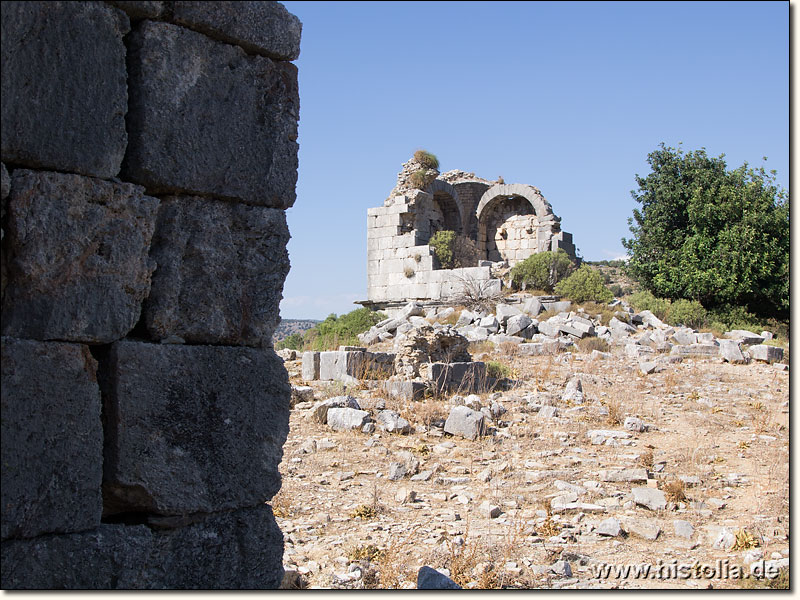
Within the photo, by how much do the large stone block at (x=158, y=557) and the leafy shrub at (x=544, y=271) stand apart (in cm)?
1695

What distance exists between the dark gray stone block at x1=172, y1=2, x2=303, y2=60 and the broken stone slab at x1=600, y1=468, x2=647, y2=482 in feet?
15.8

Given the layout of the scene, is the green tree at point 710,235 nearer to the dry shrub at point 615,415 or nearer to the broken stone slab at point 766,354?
the broken stone slab at point 766,354

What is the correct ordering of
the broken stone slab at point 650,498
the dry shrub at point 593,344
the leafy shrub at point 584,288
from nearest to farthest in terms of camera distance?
the broken stone slab at point 650,498
the dry shrub at point 593,344
the leafy shrub at point 584,288

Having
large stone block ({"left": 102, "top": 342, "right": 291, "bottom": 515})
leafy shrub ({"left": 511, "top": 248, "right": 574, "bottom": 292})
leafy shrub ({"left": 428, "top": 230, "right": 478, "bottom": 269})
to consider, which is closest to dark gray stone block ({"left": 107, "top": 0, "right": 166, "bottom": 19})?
large stone block ({"left": 102, "top": 342, "right": 291, "bottom": 515})

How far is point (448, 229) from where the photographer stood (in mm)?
24750

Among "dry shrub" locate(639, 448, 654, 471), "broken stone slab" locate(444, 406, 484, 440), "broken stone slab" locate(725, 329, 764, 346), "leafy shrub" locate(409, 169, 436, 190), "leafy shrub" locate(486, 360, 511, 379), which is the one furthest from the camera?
"leafy shrub" locate(409, 169, 436, 190)

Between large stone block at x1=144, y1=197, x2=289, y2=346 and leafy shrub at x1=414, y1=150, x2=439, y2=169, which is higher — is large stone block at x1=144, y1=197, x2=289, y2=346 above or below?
below

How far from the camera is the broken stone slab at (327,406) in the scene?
350 inches

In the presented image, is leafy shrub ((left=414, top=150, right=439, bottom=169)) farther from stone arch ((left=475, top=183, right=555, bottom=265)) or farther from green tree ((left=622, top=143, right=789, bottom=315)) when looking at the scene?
green tree ((left=622, top=143, right=789, bottom=315))

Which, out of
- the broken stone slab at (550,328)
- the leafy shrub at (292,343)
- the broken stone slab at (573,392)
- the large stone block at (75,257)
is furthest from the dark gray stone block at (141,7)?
the leafy shrub at (292,343)

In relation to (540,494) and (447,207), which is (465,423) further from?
(447,207)

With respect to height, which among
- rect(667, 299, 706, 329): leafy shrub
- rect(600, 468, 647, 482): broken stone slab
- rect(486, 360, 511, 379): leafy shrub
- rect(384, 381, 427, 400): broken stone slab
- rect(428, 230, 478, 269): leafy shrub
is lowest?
rect(600, 468, 647, 482): broken stone slab

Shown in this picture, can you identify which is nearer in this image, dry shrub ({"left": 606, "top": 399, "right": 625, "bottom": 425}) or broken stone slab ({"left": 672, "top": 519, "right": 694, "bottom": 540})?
broken stone slab ({"left": 672, "top": 519, "right": 694, "bottom": 540})

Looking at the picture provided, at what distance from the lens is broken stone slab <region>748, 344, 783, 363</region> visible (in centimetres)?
1315
